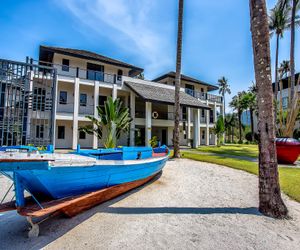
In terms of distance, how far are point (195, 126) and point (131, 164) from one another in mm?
17159

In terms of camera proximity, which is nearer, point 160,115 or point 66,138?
point 66,138

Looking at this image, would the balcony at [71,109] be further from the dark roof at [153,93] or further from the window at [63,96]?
the dark roof at [153,93]

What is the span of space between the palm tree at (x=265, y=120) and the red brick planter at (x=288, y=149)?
8708 millimetres

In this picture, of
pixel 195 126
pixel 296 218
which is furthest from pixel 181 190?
pixel 195 126

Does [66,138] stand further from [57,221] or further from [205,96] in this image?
[205,96]

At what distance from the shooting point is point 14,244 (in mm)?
3068

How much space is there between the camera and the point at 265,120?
14.0 feet

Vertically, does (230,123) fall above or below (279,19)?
below

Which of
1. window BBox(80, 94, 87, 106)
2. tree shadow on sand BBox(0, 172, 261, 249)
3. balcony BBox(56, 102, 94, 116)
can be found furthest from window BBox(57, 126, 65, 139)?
tree shadow on sand BBox(0, 172, 261, 249)

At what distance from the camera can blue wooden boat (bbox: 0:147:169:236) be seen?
9.22 ft

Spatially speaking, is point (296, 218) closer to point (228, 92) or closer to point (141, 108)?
point (141, 108)

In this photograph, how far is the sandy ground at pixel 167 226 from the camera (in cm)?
311

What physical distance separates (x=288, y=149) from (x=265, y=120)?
9.14 metres

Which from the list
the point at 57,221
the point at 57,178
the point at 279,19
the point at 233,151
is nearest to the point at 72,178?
the point at 57,178
